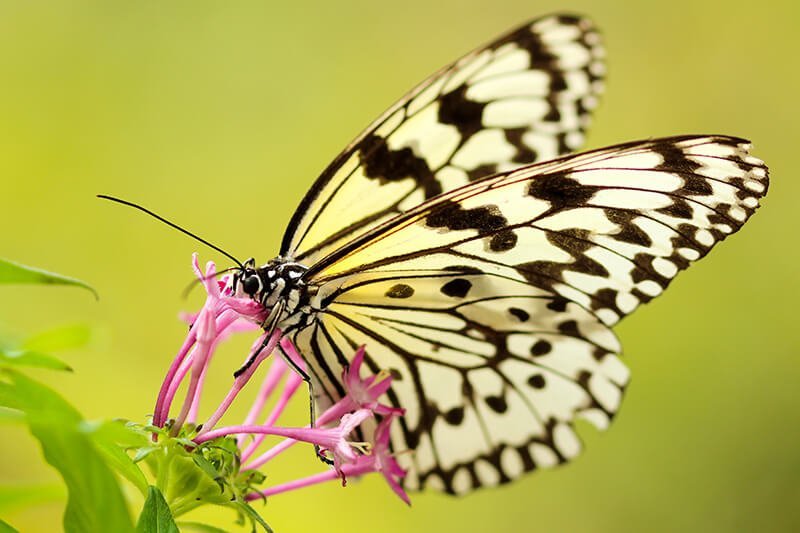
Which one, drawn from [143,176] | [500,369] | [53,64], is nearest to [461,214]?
[500,369]

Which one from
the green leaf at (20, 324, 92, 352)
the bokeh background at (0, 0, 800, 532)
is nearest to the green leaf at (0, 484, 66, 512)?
the green leaf at (20, 324, 92, 352)

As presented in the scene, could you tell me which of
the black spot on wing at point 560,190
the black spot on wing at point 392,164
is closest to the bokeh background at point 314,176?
the black spot on wing at point 392,164

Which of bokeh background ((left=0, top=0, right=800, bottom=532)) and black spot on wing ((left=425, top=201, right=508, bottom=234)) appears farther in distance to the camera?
bokeh background ((left=0, top=0, right=800, bottom=532))

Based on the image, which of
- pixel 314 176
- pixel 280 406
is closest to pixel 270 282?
pixel 280 406

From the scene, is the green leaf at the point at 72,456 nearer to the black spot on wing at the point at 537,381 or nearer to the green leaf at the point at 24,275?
the green leaf at the point at 24,275

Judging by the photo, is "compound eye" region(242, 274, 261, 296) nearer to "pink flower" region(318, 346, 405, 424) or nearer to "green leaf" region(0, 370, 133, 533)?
"pink flower" region(318, 346, 405, 424)

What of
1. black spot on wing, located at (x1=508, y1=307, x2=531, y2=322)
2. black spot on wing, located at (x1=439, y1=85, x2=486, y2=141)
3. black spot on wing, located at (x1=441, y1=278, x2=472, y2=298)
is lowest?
black spot on wing, located at (x1=508, y1=307, x2=531, y2=322)

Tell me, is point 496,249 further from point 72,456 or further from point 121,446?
point 72,456
